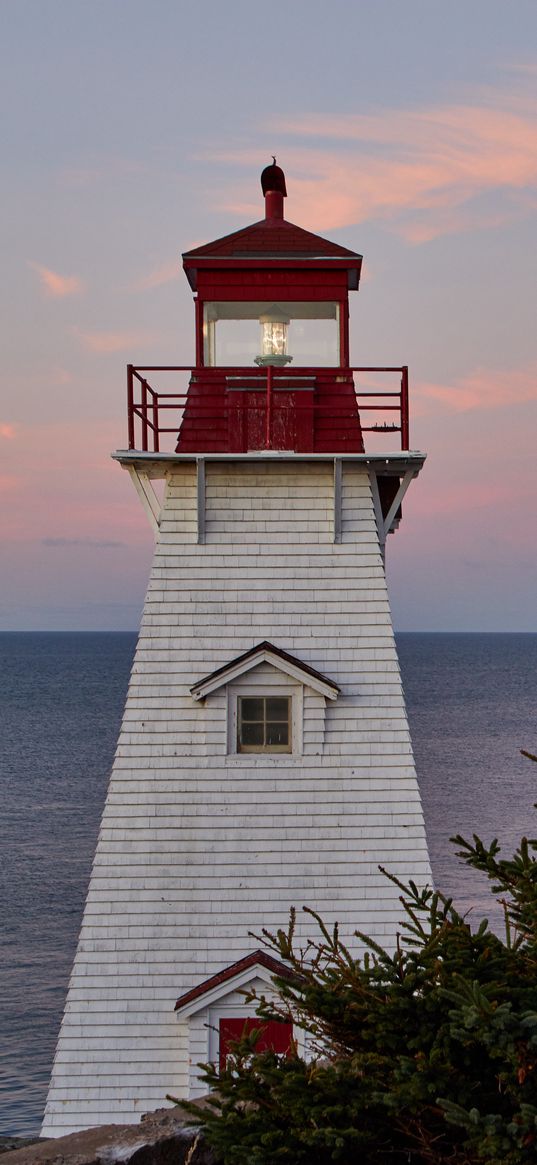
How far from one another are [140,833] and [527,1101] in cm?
681

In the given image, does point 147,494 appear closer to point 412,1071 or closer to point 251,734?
point 251,734

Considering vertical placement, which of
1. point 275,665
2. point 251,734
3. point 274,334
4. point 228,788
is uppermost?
point 274,334

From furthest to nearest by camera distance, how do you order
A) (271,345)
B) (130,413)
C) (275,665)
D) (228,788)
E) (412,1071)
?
(271,345) → (130,413) → (275,665) → (228,788) → (412,1071)

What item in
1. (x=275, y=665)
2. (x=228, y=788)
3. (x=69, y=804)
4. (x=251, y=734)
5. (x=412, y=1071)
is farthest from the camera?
(x=69, y=804)

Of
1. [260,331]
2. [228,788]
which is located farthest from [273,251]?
[228,788]

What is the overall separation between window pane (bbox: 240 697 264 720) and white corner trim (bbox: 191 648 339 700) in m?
0.31

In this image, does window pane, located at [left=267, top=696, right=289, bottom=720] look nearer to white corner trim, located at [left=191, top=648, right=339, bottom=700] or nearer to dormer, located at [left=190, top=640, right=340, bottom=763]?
dormer, located at [left=190, top=640, right=340, bottom=763]

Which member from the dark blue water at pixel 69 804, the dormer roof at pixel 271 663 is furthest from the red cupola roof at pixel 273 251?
the dark blue water at pixel 69 804

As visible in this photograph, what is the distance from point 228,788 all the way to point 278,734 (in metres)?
0.71

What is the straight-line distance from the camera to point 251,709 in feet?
38.4

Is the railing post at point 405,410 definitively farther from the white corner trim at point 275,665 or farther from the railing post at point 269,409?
the white corner trim at point 275,665

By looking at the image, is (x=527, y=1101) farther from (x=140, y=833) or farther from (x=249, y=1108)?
(x=140, y=833)

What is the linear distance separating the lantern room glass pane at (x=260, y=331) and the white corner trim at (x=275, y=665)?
3037mm

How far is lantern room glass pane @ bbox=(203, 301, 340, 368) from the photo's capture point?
1234cm
